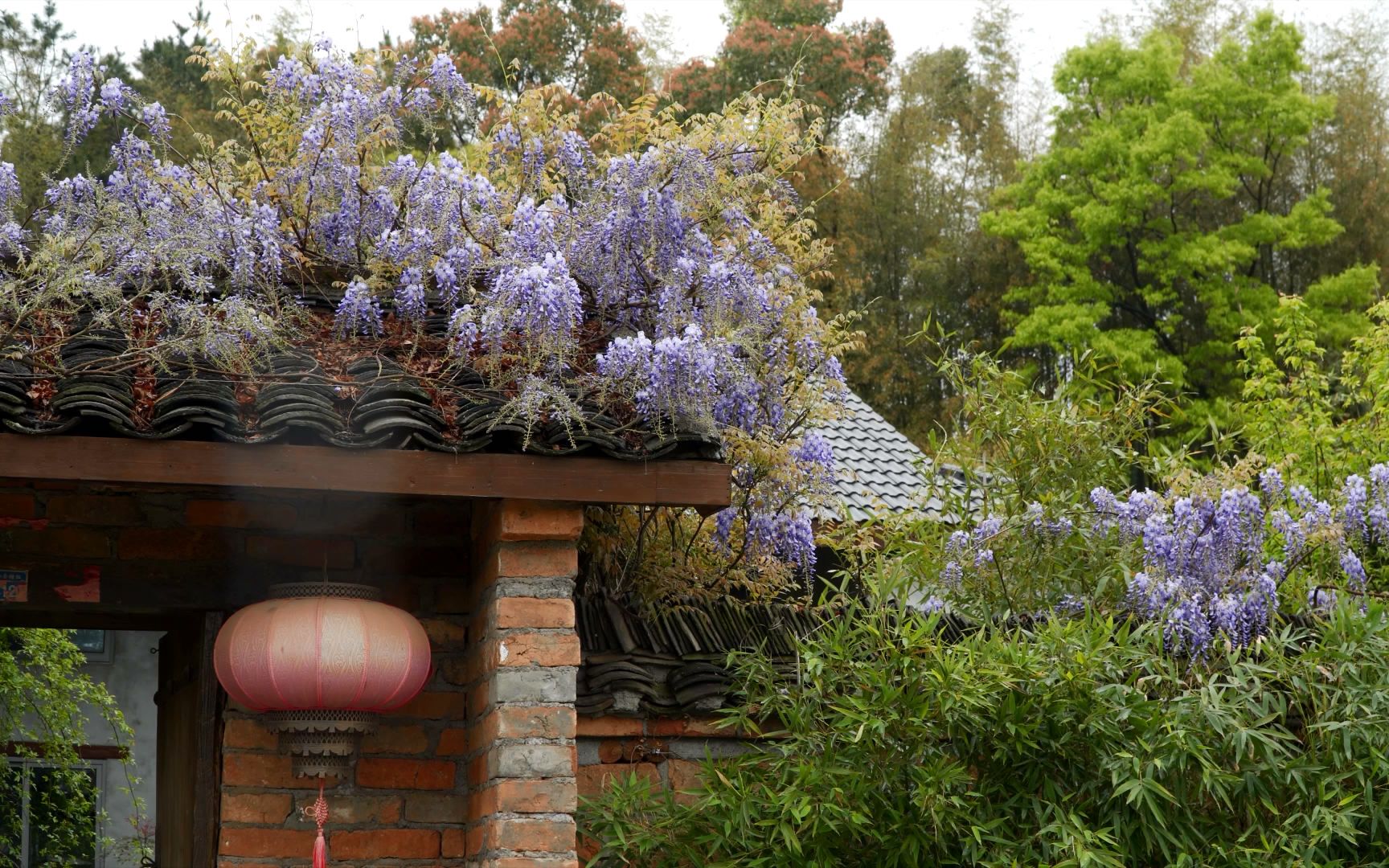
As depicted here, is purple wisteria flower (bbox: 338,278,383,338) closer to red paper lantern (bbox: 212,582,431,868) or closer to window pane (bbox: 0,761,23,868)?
red paper lantern (bbox: 212,582,431,868)

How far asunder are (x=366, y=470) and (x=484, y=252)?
1174mm

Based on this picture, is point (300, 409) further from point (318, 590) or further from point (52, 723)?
point (52, 723)

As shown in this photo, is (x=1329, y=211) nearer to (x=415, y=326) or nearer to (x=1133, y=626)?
(x=1133, y=626)

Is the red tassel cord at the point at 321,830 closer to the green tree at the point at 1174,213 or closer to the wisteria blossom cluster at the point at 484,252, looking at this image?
the wisteria blossom cluster at the point at 484,252

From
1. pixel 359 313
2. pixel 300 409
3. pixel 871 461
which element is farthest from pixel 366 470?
pixel 871 461

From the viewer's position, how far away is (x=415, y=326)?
14.4 ft

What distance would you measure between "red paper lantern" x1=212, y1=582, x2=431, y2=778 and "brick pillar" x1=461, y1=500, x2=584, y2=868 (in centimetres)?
24

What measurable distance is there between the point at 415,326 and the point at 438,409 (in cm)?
55

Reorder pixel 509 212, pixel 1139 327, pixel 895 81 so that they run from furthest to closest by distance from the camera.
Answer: pixel 895 81 < pixel 1139 327 < pixel 509 212

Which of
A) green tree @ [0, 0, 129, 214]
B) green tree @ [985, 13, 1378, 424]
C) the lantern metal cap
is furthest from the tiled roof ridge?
green tree @ [985, 13, 1378, 424]

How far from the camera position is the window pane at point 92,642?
13.8 metres

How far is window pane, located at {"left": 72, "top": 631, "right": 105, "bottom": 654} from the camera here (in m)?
13.8

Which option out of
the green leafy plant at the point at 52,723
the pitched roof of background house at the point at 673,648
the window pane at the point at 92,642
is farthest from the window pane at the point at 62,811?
the pitched roof of background house at the point at 673,648

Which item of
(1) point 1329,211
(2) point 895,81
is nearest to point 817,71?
(2) point 895,81
